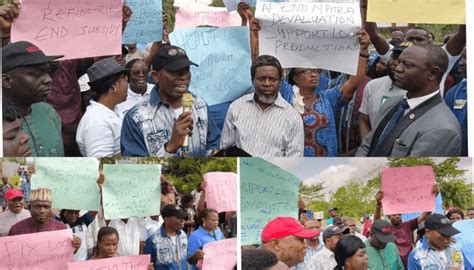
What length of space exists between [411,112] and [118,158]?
57.3 inches

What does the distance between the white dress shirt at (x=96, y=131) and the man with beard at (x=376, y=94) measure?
1.23 metres

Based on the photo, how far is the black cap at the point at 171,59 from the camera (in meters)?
4.71

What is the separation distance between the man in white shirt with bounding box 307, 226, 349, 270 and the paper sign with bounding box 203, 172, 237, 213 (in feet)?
1.54

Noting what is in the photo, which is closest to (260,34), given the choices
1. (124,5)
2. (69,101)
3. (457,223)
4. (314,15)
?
(314,15)

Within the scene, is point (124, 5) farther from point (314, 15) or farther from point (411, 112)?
point (411, 112)

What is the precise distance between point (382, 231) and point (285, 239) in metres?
0.51

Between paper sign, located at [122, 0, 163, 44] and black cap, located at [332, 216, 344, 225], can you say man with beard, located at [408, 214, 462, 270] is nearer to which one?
black cap, located at [332, 216, 344, 225]

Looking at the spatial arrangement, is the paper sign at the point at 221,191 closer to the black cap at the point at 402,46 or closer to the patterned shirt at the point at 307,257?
the patterned shirt at the point at 307,257

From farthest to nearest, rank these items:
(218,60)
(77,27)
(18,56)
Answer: (218,60) → (77,27) → (18,56)

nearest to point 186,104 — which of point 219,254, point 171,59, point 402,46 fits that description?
point 171,59

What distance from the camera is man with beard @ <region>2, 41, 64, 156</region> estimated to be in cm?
458

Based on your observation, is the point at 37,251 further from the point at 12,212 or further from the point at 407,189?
the point at 407,189

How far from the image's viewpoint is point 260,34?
4805 mm

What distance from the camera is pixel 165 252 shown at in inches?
186
